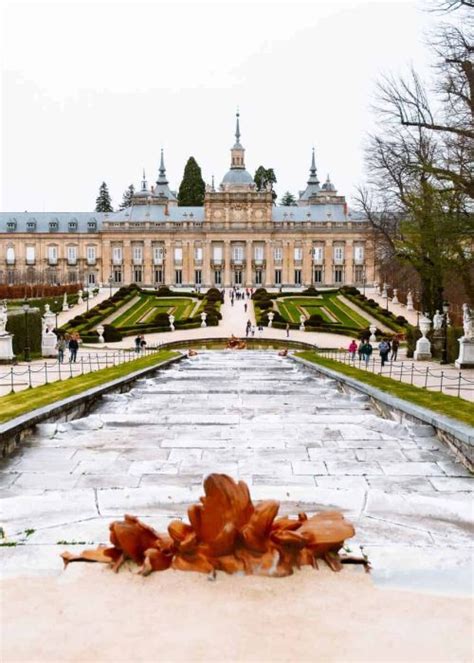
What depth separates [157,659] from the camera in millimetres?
3141

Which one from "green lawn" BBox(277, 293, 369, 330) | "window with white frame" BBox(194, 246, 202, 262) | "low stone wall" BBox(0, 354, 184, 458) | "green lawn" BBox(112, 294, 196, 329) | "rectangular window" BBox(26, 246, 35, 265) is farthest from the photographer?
"rectangular window" BBox(26, 246, 35, 265)

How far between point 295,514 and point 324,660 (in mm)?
2186

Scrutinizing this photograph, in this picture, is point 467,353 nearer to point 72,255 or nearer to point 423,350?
point 423,350

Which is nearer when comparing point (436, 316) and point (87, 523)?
point (87, 523)

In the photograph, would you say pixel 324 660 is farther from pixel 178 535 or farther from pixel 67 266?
pixel 67 266

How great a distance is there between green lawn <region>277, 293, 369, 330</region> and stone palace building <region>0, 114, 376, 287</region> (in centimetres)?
1927

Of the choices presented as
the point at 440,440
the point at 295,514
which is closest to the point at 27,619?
the point at 295,514

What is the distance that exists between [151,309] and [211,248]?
2904 cm

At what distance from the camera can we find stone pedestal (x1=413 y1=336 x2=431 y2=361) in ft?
90.1

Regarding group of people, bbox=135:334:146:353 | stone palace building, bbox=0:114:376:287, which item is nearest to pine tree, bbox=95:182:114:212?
stone palace building, bbox=0:114:376:287

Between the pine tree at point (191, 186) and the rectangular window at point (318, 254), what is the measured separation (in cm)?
1922

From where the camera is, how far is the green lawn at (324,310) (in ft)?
155

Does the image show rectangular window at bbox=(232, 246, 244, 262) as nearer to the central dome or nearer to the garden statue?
the central dome

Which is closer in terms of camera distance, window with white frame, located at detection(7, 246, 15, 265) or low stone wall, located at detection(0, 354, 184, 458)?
low stone wall, located at detection(0, 354, 184, 458)
